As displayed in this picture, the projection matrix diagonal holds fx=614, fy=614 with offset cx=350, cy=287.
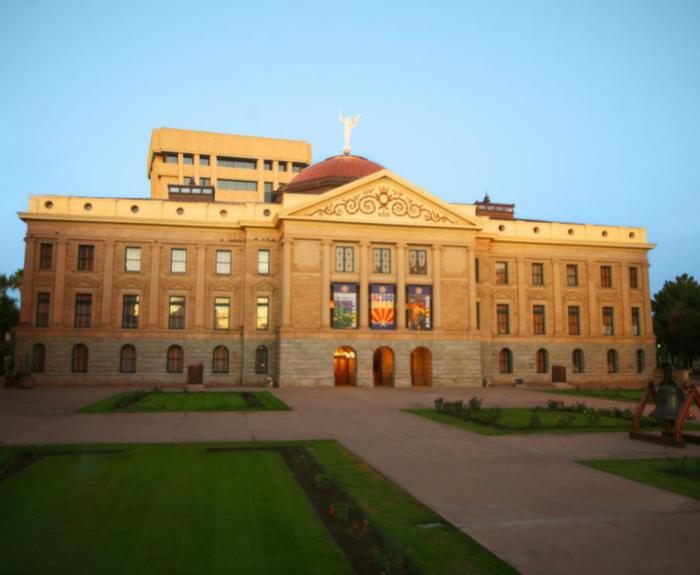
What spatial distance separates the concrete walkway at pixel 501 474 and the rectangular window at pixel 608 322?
115ft

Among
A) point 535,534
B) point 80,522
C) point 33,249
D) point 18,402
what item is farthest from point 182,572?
point 33,249

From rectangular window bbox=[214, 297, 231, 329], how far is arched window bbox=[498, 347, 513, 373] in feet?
Result: 76.9

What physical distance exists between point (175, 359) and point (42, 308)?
10759mm

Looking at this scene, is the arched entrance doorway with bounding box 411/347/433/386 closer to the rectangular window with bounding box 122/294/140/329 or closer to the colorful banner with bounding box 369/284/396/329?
the colorful banner with bounding box 369/284/396/329

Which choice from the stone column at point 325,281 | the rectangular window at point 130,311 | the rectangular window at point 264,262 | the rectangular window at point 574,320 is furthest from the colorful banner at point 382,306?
the rectangular window at point 130,311

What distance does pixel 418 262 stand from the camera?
49500 mm

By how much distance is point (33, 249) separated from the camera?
4728cm

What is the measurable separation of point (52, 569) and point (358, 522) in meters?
4.38

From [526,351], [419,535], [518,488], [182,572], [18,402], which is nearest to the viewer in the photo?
[182,572]

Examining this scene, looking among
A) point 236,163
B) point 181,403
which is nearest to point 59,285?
point 181,403

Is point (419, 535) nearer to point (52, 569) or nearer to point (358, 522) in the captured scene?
point (358, 522)

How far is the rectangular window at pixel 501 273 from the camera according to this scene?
54.8 m

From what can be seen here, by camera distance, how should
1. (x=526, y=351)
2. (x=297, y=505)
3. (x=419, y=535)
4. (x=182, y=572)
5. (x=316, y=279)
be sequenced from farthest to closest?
(x=526, y=351) < (x=316, y=279) < (x=297, y=505) < (x=419, y=535) < (x=182, y=572)

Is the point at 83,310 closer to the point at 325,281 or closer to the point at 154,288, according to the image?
the point at 154,288
